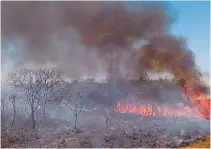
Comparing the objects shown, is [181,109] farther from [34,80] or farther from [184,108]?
[34,80]

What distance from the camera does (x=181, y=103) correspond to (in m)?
55.1

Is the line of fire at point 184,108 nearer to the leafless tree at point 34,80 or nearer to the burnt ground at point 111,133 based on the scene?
the burnt ground at point 111,133

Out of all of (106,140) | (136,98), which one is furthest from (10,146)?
(136,98)

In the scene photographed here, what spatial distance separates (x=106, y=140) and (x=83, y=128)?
24.1ft

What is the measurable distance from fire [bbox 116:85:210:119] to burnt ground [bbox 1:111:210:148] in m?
3.22

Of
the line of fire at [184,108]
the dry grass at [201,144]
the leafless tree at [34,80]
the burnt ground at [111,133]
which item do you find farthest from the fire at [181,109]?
the dry grass at [201,144]

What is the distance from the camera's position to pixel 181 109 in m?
54.6

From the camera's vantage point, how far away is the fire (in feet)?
168

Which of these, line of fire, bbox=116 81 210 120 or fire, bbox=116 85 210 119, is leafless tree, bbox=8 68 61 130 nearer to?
line of fire, bbox=116 81 210 120

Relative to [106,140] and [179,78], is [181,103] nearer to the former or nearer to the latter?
[179,78]

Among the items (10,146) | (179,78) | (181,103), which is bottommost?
(10,146)

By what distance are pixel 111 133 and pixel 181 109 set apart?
23503 millimetres

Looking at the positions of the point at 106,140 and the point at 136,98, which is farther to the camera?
the point at 136,98

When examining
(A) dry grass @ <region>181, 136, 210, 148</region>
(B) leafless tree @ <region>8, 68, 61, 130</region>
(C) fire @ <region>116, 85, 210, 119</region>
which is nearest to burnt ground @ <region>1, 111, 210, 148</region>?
(A) dry grass @ <region>181, 136, 210, 148</region>
